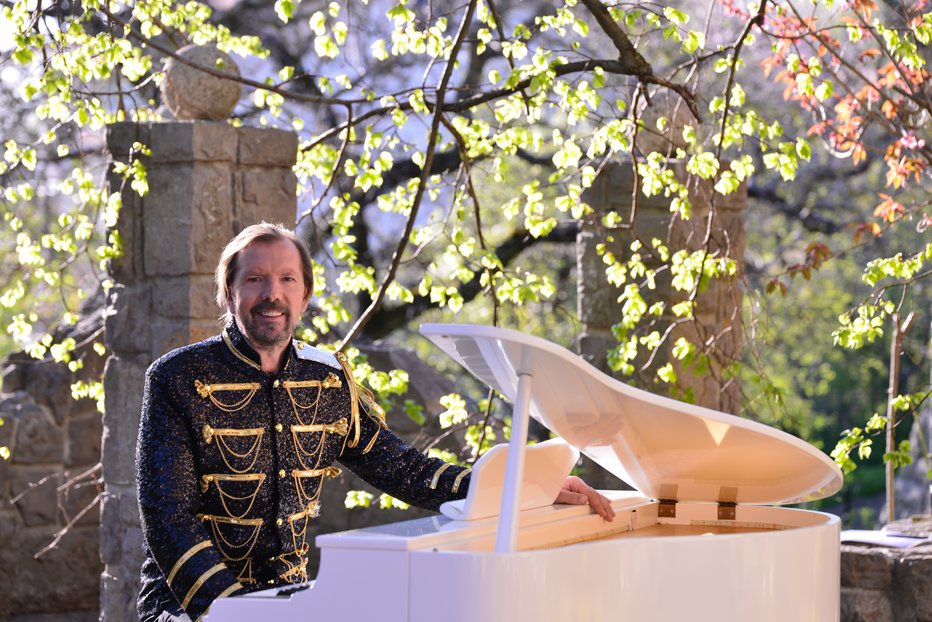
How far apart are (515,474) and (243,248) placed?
890 millimetres

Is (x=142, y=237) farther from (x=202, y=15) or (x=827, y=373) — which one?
(x=827, y=373)

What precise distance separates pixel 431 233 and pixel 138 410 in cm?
122

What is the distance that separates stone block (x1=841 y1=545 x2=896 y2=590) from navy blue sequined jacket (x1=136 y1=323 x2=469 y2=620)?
5.90 ft

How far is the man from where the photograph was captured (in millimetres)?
2863

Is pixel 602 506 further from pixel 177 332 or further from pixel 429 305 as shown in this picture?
pixel 429 305

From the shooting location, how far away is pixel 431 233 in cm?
493

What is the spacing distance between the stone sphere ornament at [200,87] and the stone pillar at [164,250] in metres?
0.08

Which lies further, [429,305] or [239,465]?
[429,305]

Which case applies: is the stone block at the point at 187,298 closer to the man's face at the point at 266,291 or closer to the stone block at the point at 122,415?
the stone block at the point at 122,415

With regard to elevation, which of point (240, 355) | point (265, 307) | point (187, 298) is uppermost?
point (187, 298)

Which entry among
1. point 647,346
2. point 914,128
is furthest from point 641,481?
point 914,128

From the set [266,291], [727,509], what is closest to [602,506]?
[727,509]

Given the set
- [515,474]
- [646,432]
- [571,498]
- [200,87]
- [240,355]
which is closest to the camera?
[515,474]

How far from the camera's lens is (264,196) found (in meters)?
4.56
